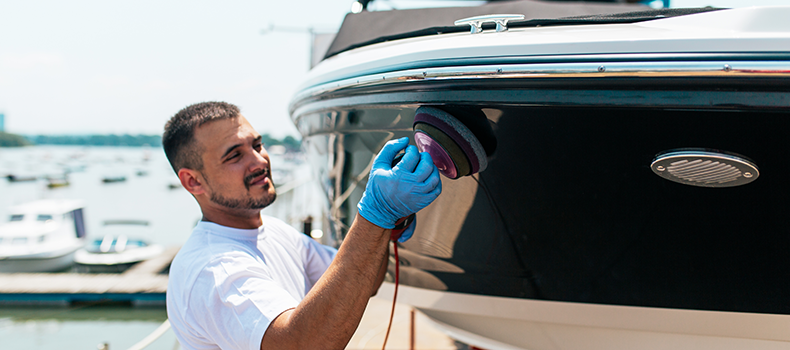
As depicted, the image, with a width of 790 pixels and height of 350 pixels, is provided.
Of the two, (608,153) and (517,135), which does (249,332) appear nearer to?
(517,135)

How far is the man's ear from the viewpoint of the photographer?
1.42m

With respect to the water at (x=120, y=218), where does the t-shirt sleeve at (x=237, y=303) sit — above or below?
above

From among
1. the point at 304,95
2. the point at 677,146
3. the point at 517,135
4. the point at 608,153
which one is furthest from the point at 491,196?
the point at 304,95

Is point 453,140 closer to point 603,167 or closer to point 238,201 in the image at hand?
point 603,167

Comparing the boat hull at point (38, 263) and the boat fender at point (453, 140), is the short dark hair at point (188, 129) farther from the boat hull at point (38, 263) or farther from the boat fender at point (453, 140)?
the boat hull at point (38, 263)

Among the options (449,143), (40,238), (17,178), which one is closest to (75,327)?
(40,238)

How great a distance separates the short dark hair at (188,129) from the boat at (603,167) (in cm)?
38

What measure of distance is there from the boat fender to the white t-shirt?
0.51 meters

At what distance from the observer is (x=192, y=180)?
1.43m

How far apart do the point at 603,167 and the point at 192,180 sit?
46.1 inches

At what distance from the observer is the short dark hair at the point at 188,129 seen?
1413mm

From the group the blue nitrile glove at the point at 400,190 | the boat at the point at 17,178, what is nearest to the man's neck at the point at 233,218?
the blue nitrile glove at the point at 400,190

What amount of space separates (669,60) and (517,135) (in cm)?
36

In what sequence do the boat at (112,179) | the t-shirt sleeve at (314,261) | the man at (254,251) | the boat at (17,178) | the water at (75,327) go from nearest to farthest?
the man at (254,251)
the t-shirt sleeve at (314,261)
the water at (75,327)
the boat at (112,179)
the boat at (17,178)
